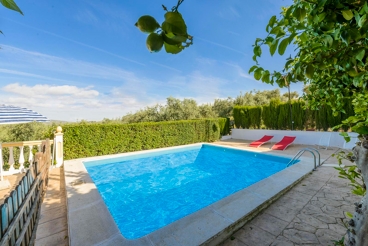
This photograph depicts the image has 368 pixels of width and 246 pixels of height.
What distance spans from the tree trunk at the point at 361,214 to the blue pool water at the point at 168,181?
379cm

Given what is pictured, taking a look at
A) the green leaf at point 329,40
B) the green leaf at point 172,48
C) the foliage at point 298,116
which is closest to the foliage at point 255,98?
the foliage at point 298,116

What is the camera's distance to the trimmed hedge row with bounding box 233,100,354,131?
1111cm

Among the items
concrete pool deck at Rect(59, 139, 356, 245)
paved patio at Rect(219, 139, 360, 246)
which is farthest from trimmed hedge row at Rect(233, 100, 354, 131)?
paved patio at Rect(219, 139, 360, 246)

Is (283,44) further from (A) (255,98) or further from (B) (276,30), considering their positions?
(A) (255,98)

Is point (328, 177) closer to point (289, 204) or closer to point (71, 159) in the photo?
point (289, 204)

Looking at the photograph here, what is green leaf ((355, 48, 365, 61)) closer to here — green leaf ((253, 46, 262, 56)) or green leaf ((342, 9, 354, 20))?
green leaf ((342, 9, 354, 20))

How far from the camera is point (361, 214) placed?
1439mm

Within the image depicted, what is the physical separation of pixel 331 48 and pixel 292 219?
3114 mm

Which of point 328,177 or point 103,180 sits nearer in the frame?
point 328,177

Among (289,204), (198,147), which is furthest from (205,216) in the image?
(198,147)

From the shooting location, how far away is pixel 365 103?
128 cm

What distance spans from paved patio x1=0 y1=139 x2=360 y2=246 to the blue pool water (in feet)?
4.79

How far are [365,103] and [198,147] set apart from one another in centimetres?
1134

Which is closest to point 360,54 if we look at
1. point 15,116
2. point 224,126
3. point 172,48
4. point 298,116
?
point 172,48
